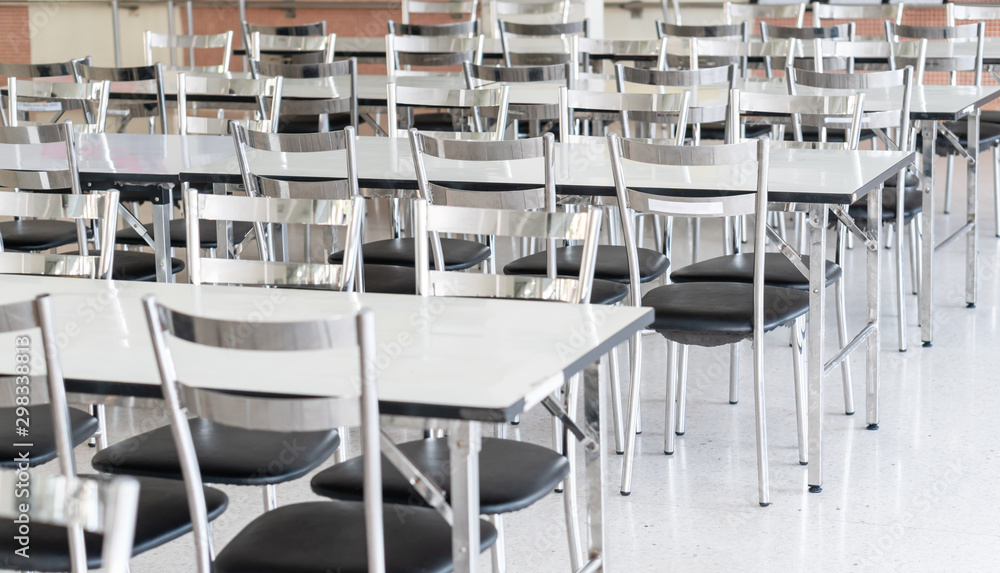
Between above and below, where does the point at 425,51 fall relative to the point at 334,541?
above

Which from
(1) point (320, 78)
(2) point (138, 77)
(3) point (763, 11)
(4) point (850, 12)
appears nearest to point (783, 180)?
Result: (1) point (320, 78)

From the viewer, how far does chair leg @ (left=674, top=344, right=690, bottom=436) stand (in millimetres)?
3430

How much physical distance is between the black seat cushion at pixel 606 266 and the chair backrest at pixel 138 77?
7.54 ft

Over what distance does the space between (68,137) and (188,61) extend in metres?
7.54

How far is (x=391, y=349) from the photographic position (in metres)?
1.98

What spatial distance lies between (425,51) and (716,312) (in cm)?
315

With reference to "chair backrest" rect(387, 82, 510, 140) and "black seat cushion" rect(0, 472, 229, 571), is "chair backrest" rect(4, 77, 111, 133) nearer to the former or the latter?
"chair backrest" rect(387, 82, 510, 140)

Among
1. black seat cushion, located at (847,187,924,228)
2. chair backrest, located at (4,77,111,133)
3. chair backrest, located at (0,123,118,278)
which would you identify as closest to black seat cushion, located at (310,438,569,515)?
chair backrest, located at (0,123,118,278)

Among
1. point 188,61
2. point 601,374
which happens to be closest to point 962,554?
point 601,374

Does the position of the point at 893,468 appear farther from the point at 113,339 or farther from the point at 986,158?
the point at 986,158

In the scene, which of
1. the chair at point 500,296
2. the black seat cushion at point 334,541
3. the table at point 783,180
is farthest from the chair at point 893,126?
the black seat cushion at point 334,541

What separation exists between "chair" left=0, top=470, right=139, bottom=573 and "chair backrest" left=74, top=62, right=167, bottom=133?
4.20 meters

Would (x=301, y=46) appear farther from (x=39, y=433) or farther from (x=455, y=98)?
(x=39, y=433)

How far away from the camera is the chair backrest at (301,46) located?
6242mm
